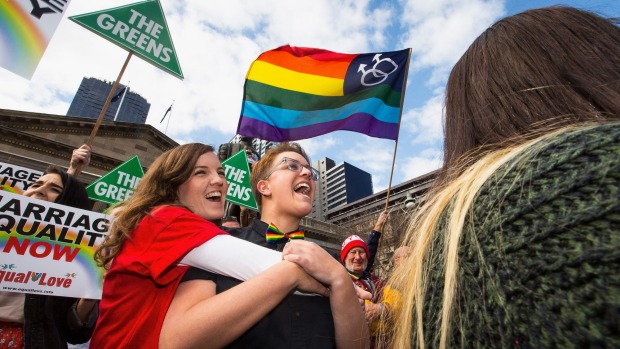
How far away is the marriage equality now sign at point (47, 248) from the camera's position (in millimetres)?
2718

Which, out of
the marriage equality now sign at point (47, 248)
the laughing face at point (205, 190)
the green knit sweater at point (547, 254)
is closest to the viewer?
the green knit sweater at point (547, 254)

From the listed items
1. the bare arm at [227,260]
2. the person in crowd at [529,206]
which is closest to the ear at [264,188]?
the bare arm at [227,260]

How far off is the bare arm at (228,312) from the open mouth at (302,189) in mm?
1269

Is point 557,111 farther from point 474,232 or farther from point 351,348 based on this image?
point 351,348

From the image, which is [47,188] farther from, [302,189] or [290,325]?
[290,325]

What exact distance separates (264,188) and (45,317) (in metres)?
1.97

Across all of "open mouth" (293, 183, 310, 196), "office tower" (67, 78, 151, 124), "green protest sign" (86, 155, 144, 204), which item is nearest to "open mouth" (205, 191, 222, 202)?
"open mouth" (293, 183, 310, 196)

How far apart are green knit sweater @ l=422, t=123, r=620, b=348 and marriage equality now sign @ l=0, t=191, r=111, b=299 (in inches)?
113

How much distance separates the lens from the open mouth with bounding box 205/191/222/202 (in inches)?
90.3

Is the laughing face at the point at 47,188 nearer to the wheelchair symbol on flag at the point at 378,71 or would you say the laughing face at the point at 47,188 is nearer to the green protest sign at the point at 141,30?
the green protest sign at the point at 141,30

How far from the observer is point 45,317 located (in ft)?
8.45

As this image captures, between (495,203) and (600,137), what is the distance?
22 centimetres

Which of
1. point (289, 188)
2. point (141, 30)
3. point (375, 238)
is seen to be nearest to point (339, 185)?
point (375, 238)

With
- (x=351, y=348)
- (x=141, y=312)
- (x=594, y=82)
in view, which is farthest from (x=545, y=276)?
(x=141, y=312)
